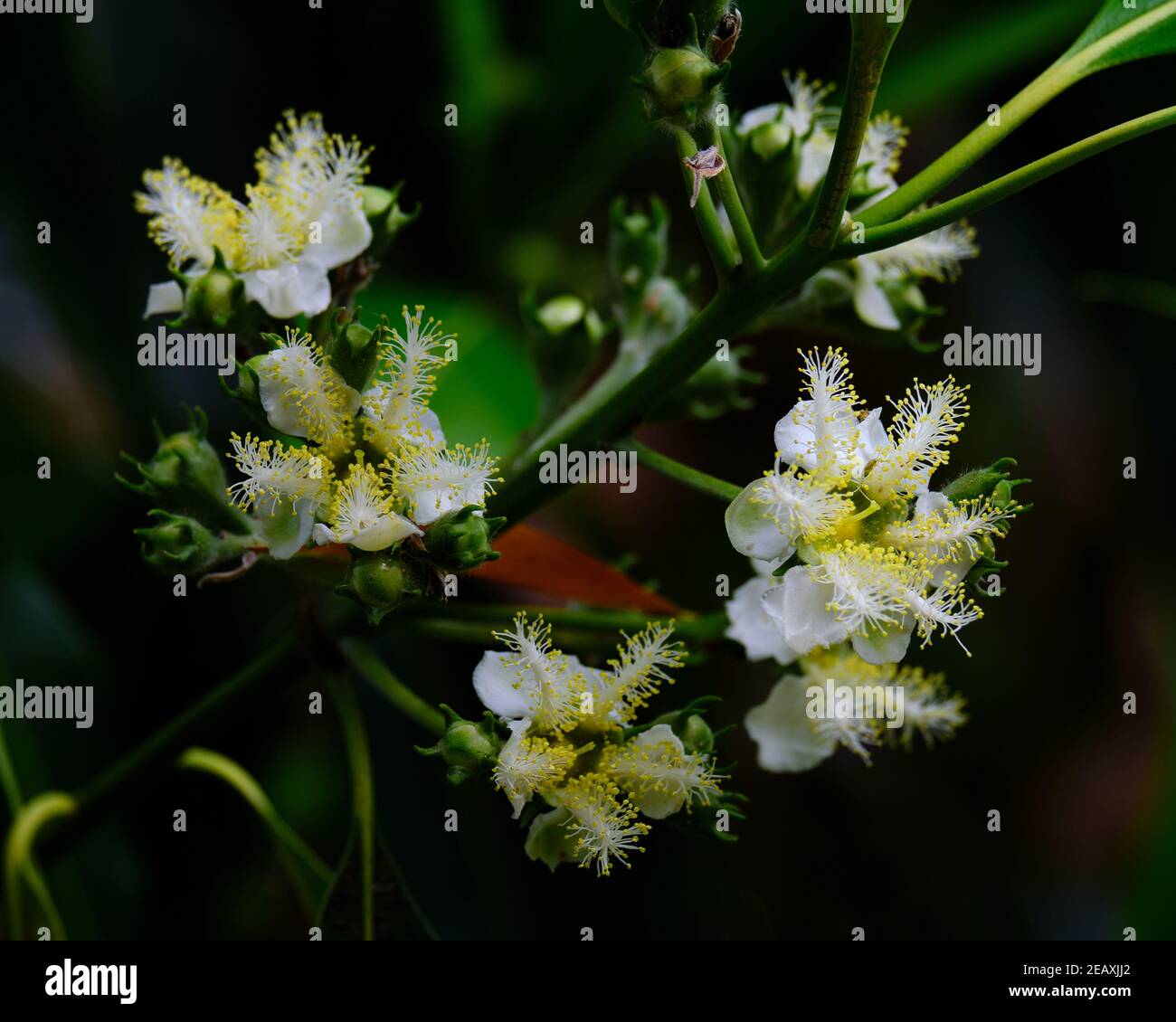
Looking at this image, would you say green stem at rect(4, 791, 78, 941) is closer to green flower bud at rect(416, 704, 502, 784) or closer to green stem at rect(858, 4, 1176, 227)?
green flower bud at rect(416, 704, 502, 784)

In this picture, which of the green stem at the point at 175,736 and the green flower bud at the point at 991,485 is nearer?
the green flower bud at the point at 991,485

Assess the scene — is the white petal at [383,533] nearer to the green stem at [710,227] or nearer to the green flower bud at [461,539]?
the green flower bud at [461,539]

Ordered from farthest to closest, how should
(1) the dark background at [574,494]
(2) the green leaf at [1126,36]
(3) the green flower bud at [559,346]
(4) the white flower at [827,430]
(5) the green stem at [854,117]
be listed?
1. (1) the dark background at [574,494]
2. (3) the green flower bud at [559,346]
3. (2) the green leaf at [1126,36]
4. (4) the white flower at [827,430]
5. (5) the green stem at [854,117]

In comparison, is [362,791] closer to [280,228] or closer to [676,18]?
[280,228]

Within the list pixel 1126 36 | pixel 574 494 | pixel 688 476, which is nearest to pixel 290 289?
pixel 688 476

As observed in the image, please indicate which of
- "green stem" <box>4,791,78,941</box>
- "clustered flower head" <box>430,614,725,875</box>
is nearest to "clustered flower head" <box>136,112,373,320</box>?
"clustered flower head" <box>430,614,725,875</box>

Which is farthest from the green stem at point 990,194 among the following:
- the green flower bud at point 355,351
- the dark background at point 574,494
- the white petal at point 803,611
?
the dark background at point 574,494

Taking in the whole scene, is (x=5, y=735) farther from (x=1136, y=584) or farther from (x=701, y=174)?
(x=1136, y=584)

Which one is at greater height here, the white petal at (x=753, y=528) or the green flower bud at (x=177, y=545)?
the green flower bud at (x=177, y=545)
